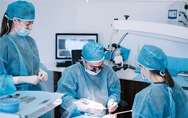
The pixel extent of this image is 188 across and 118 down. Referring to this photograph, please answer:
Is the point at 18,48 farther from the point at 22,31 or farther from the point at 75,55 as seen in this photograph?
the point at 75,55

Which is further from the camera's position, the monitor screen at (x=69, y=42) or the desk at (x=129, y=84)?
the monitor screen at (x=69, y=42)

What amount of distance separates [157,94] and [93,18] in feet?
5.75

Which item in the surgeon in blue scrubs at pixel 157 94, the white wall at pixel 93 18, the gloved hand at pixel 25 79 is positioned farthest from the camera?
the white wall at pixel 93 18

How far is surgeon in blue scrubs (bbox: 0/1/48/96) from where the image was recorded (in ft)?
4.83

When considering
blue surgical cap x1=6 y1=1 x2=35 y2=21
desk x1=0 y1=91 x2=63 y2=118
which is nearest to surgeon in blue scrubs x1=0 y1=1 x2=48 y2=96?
blue surgical cap x1=6 y1=1 x2=35 y2=21

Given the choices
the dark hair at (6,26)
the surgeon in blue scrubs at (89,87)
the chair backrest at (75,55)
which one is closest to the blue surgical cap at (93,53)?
the surgeon in blue scrubs at (89,87)

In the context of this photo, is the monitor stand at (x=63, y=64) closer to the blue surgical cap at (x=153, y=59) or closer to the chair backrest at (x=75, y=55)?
the chair backrest at (x=75, y=55)

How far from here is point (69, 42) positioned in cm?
278

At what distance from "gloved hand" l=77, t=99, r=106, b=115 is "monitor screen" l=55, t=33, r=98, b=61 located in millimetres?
1128

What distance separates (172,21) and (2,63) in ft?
5.11

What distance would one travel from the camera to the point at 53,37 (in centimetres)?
296

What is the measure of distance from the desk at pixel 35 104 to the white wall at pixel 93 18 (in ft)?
5.38

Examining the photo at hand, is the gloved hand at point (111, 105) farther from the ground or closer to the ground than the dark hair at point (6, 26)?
closer to the ground

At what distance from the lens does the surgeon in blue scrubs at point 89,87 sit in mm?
1726
